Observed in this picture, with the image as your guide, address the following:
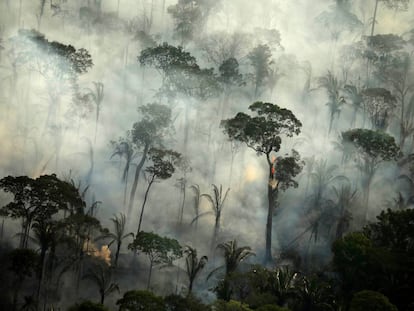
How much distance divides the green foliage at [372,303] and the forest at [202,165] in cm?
15

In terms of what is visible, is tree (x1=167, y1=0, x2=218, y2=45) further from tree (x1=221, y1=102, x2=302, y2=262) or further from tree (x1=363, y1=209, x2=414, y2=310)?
tree (x1=363, y1=209, x2=414, y2=310)

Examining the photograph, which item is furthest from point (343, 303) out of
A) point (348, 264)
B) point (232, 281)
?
point (232, 281)

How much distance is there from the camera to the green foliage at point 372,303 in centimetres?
3397

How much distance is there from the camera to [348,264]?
42.8 m

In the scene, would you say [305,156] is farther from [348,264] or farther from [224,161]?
[348,264]

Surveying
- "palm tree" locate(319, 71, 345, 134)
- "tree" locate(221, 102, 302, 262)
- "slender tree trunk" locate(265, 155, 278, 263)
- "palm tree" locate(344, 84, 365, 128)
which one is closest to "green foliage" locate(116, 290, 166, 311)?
"slender tree trunk" locate(265, 155, 278, 263)

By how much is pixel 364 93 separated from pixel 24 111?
2238 inches

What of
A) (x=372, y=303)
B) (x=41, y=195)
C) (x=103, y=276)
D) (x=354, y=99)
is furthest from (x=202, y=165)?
(x=372, y=303)

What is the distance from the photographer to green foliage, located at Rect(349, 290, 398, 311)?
3397 cm

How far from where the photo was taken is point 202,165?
75.5 meters

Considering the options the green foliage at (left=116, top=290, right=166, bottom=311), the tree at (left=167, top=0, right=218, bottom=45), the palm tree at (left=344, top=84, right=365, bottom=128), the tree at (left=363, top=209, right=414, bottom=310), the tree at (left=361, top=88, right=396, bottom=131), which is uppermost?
the tree at (left=167, top=0, right=218, bottom=45)

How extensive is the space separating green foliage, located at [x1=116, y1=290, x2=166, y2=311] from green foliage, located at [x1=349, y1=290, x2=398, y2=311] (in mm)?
15221

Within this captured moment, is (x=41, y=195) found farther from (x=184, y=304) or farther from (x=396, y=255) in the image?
(x=396, y=255)

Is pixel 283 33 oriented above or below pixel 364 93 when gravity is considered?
above
